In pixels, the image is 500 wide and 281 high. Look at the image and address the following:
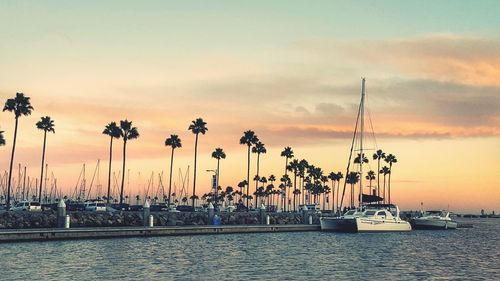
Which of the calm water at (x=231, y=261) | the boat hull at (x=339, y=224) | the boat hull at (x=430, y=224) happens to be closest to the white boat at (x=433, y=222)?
the boat hull at (x=430, y=224)

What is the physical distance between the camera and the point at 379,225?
8656 cm

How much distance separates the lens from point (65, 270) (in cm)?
3981

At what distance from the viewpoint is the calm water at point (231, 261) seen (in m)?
40.3

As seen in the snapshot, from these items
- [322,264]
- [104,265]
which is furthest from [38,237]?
[322,264]

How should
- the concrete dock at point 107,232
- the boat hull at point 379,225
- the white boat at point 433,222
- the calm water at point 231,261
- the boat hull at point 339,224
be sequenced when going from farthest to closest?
the white boat at point 433,222 → the boat hull at point 379,225 → the boat hull at point 339,224 → the concrete dock at point 107,232 → the calm water at point 231,261

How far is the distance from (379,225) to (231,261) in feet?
139

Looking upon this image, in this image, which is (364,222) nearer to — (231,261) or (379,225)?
(379,225)

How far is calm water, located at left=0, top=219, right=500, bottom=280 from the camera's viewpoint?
1586 inches

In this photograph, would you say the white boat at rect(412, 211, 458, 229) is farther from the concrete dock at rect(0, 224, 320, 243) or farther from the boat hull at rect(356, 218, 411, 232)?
the concrete dock at rect(0, 224, 320, 243)

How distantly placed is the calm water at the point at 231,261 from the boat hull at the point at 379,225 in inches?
517

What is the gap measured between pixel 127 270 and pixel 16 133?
6310 cm

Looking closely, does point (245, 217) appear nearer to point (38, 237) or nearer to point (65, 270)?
point (38, 237)

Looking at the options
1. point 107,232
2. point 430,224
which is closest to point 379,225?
point 430,224

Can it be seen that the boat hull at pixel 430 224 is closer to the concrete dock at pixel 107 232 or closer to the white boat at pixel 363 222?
the white boat at pixel 363 222
